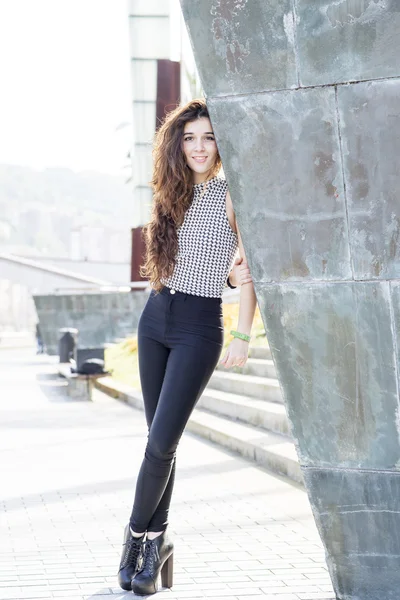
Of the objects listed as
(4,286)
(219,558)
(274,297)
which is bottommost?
(219,558)

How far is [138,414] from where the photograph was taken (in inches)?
442

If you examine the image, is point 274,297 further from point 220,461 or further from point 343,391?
point 220,461

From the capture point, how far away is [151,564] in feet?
13.2

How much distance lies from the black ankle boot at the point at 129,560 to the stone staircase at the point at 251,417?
2.58 metres

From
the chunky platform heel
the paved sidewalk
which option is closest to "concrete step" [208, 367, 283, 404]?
the paved sidewalk

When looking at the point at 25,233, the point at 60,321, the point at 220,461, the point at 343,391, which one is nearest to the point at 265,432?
the point at 220,461

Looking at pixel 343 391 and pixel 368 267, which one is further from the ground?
pixel 368 267

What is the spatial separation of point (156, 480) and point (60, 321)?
62.5 feet

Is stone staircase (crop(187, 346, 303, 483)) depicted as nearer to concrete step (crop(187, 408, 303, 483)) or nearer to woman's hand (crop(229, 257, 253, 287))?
concrete step (crop(187, 408, 303, 483))

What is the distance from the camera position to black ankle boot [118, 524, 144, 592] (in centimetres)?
405

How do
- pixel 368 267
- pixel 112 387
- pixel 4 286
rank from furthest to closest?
pixel 4 286, pixel 112 387, pixel 368 267

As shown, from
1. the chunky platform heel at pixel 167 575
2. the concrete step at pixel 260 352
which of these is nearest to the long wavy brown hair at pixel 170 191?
the chunky platform heel at pixel 167 575

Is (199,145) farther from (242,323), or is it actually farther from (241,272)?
(242,323)

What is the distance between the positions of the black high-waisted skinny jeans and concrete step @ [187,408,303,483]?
8.94 feet
